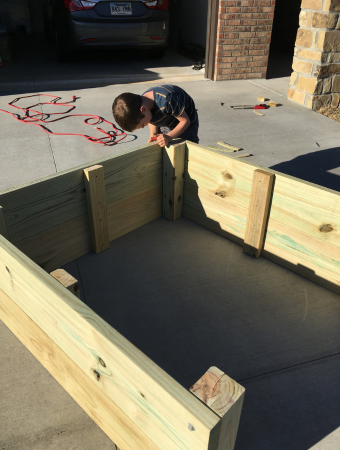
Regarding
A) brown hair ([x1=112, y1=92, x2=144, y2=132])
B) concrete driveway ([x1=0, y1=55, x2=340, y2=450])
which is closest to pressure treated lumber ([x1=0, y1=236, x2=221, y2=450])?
concrete driveway ([x1=0, y1=55, x2=340, y2=450])

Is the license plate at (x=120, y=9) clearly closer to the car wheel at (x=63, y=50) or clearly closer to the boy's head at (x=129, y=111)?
the car wheel at (x=63, y=50)

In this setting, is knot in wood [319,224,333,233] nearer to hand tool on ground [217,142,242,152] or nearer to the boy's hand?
the boy's hand

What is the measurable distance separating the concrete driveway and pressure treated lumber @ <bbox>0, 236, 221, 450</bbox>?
250 millimetres

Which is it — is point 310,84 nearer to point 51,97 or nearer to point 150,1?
point 150,1

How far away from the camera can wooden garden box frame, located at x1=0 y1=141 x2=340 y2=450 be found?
132cm

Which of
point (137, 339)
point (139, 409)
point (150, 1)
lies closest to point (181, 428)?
point (139, 409)

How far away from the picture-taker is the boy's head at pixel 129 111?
301 centimetres

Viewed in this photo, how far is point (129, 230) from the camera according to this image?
11.3ft

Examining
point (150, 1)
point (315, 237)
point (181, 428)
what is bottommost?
point (315, 237)

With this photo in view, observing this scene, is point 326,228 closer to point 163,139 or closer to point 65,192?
point 163,139

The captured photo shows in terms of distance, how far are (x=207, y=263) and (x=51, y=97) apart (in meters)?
4.97

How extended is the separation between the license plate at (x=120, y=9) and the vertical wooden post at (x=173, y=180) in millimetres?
5502

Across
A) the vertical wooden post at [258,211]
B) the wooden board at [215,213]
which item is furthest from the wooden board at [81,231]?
the vertical wooden post at [258,211]

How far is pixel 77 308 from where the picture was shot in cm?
155
